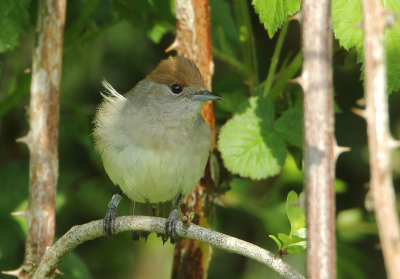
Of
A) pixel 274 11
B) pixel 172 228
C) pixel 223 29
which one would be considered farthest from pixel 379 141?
pixel 223 29

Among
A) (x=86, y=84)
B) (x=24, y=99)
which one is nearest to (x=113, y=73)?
(x=86, y=84)

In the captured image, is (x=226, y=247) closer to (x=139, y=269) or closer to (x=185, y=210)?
(x=185, y=210)

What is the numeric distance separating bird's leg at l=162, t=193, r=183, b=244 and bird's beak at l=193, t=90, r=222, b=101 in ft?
1.94

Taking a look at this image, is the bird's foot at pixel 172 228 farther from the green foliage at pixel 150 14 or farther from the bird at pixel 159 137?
the green foliage at pixel 150 14

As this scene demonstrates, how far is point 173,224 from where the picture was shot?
10.8 ft

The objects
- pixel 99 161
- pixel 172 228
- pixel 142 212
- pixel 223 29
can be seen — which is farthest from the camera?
pixel 142 212

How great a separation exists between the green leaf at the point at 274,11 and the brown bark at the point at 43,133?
1.31 m

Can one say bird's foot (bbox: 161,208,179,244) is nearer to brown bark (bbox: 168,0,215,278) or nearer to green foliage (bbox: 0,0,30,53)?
brown bark (bbox: 168,0,215,278)

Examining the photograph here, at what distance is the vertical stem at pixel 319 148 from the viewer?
6.20 feet

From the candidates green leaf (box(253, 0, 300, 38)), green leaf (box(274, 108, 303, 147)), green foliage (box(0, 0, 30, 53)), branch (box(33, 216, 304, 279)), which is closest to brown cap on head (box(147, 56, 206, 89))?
green leaf (box(274, 108, 303, 147))

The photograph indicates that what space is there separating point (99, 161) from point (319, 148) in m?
2.87

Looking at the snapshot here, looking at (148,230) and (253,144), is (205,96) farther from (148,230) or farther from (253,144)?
(148,230)

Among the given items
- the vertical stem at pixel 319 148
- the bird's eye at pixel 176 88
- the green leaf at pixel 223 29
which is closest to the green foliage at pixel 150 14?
the green leaf at pixel 223 29

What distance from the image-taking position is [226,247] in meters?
2.41
